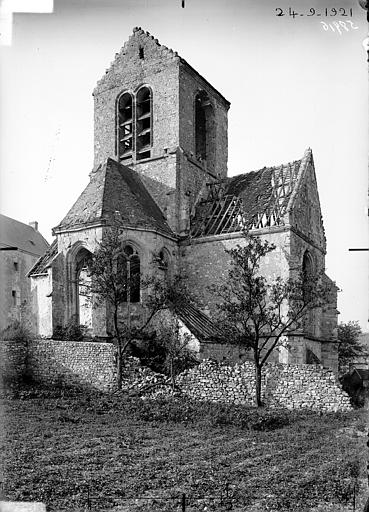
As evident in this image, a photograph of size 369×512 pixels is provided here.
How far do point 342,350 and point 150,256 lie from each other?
21.0 metres

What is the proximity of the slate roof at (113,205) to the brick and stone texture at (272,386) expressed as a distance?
24.2 ft

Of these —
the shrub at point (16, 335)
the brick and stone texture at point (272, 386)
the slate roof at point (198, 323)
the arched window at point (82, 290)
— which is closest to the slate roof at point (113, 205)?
the arched window at point (82, 290)

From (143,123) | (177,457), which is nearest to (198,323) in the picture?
(177,457)

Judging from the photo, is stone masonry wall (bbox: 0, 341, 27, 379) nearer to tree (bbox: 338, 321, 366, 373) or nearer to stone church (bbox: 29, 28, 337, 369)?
stone church (bbox: 29, 28, 337, 369)

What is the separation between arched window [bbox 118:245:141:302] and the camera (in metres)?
21.5

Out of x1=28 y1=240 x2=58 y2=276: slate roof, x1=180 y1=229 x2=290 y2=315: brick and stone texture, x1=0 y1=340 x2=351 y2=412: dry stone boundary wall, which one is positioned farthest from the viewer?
x1=28 y1=240 x2=58 y2=276: slate roof

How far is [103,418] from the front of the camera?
14016 mm

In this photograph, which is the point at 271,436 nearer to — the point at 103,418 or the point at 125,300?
the point at 103,418

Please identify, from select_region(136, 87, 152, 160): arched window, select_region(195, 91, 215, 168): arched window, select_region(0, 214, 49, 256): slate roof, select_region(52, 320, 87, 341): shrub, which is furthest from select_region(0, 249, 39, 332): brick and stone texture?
select_region(195, 91, 215, 168): arched window

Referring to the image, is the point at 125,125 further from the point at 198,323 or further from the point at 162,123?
the point at 198,323

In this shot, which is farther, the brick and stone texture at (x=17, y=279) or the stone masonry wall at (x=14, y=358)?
the brick and stone texture at (x=17, y=279)

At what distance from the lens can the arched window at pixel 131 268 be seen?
21506 mm

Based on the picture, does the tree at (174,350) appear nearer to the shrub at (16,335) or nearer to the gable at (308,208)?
the shrub at (16,335)

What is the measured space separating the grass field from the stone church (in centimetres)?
567
